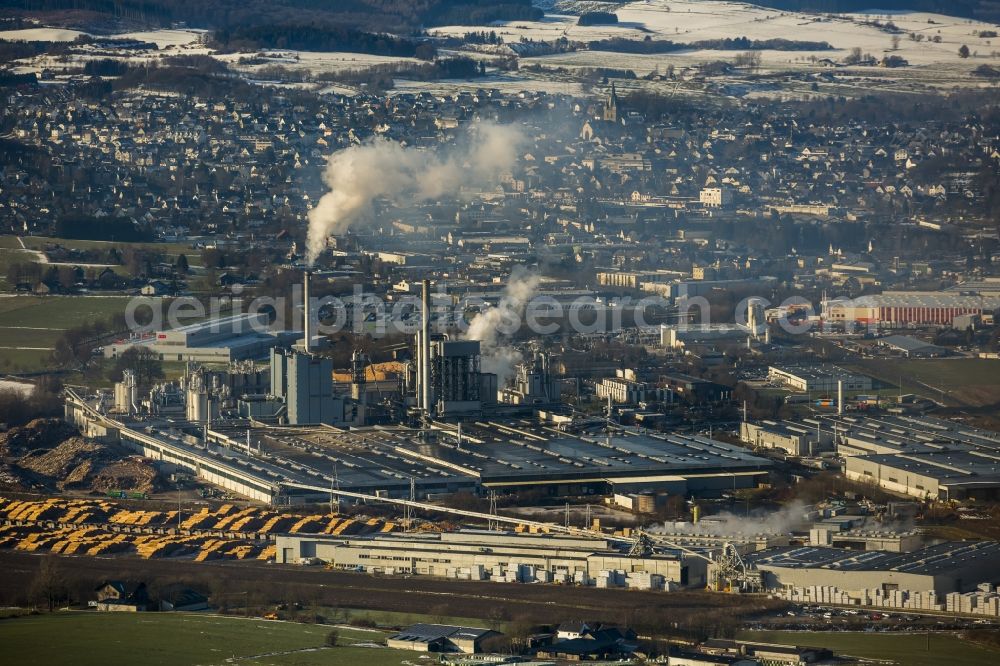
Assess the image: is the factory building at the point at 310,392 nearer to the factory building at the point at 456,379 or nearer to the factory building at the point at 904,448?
the factory building at the point at 456,379

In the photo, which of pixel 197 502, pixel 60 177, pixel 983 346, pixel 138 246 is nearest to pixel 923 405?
pixel 983 346

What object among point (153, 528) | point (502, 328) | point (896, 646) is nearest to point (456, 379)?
point (502, 328)

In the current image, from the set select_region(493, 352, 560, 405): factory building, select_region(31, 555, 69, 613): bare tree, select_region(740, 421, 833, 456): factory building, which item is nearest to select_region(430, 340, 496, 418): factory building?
select_region(493, 352, 560, 405): factory building

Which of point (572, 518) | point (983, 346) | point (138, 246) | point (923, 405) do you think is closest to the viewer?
point (572, 518)

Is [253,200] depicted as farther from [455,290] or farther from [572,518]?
[572,518]

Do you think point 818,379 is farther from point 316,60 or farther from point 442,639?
point 316,60

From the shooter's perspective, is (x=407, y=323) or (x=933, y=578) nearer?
(x=933, y=578)

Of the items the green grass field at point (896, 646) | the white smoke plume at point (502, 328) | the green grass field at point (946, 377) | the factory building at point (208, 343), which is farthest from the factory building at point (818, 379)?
the green grass field at point (896, 646)
